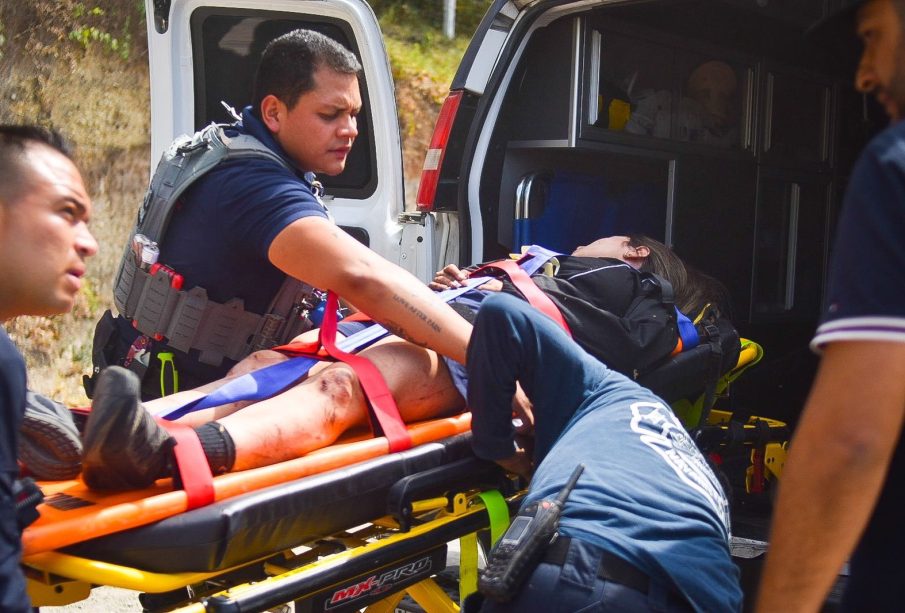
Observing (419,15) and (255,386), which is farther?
(419,15)

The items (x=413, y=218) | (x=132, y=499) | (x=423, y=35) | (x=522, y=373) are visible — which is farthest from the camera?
(x=423, y=35)

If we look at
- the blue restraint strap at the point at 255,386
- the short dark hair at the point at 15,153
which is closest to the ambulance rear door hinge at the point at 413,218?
the blue restraint strap at the point at 255,386

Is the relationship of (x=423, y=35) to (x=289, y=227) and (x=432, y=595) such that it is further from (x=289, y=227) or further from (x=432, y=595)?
(x=432, y=595)

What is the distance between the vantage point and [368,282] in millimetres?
2596

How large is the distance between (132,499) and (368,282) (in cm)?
88

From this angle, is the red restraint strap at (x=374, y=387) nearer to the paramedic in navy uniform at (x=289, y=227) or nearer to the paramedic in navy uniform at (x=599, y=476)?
the paramedic in navy uniform at (x=289, y=227)

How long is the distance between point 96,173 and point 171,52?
7469 millimetres

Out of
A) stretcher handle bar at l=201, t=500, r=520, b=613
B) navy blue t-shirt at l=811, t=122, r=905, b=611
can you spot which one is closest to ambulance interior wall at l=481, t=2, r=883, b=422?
stretcher handle bar at l=201, t=500, r=520, b=613

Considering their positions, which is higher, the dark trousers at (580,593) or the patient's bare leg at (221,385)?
the patient's bare leg at (221,385)

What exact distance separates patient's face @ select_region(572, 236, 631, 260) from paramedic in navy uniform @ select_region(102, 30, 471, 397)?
1.08 meters

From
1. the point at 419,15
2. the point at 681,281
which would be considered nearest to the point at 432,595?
the point at 681,281

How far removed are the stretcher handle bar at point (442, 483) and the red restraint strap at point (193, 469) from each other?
0.44m

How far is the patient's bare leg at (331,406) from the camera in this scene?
2265 mm

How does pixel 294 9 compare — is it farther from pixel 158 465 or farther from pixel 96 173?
pixel 96 173
